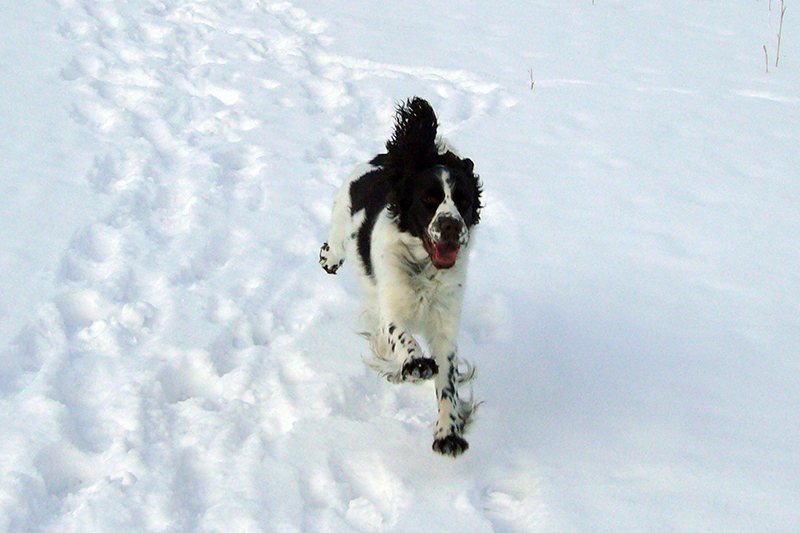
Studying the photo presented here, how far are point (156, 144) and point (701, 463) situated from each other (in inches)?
144

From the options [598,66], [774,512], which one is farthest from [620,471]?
[598,66]

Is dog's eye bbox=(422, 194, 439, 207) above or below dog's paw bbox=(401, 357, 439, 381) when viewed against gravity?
above

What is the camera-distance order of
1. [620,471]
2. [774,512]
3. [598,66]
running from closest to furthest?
[774,512], [620,471], [598,66]

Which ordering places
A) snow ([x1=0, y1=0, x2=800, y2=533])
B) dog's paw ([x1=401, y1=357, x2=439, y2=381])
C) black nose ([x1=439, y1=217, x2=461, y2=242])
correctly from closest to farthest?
snow ([x1=0, y1=0, x2=800, y2=533]) → dog's paw ([x1=401, y1=357, x2=439, y2=381]) → black nose ([x1=439, y1=217, x2=461, y2=242])

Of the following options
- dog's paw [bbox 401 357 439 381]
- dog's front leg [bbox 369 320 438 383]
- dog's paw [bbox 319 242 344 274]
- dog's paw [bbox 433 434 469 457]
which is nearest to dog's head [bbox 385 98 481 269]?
dog's front leg [bbox 369 320 438 383]

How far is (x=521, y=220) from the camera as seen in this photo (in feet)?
14.3

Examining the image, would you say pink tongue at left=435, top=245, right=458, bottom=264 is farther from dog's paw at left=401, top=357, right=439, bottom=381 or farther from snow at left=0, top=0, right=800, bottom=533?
snow at left=0, top=0, right=800, bottom=533

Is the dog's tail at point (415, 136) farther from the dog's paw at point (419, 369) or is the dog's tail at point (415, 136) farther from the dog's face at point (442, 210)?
the dog's paw at point (419, 369)

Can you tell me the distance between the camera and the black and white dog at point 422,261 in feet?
9.09

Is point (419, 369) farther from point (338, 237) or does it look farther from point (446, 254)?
point (338, 237)

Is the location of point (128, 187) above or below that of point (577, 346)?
above

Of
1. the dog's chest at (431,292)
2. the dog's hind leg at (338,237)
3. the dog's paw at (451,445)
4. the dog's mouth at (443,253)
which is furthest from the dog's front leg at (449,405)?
the dog's hind leg at (338,237)

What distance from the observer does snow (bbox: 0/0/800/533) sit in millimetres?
2480

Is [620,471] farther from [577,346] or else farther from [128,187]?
[128,187]
